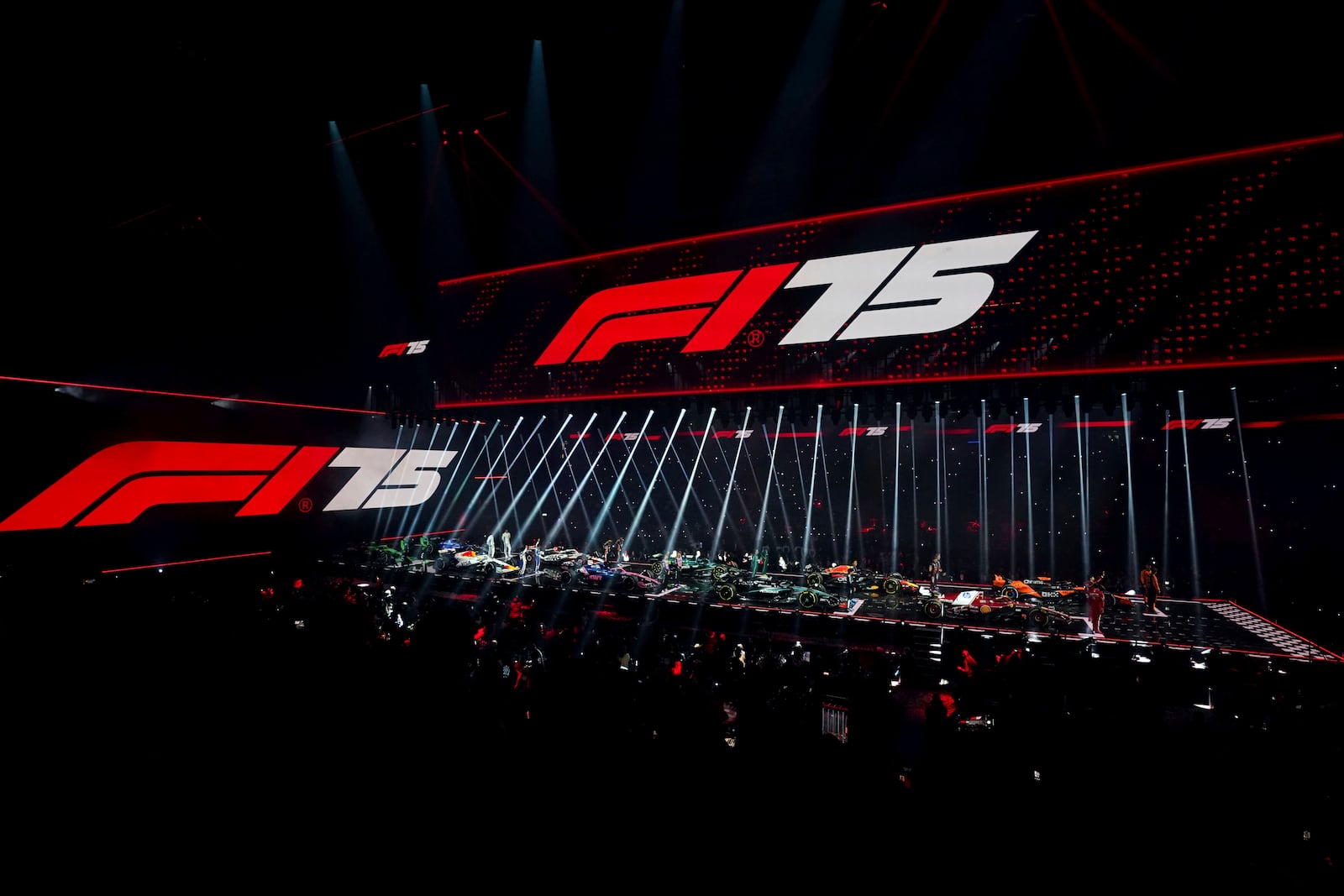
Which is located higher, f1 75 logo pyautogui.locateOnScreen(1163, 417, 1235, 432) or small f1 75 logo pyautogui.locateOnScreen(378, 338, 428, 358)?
f1 75 logo pyautogui.locateOnScreen(1163, 417, 1235, 432)

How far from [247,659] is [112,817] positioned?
1.85 meters

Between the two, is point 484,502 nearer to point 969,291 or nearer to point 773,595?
point 773,595

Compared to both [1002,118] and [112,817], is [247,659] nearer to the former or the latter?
[112,817]

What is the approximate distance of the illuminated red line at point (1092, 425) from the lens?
11930 mm

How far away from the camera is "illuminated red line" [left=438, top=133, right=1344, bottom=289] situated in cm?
547

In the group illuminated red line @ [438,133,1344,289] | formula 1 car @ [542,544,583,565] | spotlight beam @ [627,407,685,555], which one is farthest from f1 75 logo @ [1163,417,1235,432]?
formula 1 car @ [542,544,583,565]

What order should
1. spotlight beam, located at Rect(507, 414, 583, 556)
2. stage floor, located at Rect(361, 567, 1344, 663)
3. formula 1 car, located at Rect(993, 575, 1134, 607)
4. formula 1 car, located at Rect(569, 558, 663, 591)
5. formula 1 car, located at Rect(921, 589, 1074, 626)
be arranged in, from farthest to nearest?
spotlight beam, located at Rect(507, 414, 583, 556), formula 1 car, located at Rect(569, 558, 663, 591), formula 1 car, located at Rect(993, 575, 1134, 607), formula 1 car, located at Rect(921, 589, 1074, 626), stage floor, located at Rect(361, 567, 1344, 663)

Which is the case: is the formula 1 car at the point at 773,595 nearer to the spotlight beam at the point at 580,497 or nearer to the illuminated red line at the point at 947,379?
the illuminated red line at the point at 947,379

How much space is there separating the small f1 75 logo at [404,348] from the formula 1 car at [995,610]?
11327mm

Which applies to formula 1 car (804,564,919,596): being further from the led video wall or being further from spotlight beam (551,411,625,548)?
spotlight beam (551,411,625,548)

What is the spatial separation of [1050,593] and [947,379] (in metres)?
6.08

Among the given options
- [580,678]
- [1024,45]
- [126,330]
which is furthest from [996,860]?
[126,330]

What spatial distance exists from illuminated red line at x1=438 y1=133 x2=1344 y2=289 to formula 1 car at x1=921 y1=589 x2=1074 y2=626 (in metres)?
6.42

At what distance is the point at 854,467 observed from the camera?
14.6 metres
